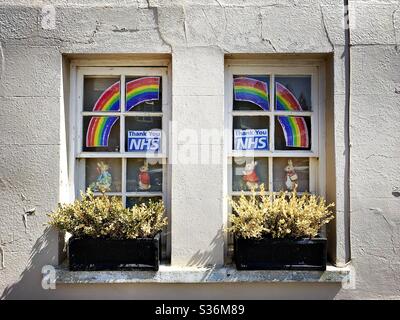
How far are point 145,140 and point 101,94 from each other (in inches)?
27.0

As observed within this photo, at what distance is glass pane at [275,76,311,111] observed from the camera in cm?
436

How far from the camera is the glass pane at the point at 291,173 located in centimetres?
435

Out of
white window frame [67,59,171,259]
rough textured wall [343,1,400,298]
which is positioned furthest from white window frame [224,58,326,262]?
white window frame [67,59,171,259]

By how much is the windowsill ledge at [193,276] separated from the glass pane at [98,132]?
4.24 feet

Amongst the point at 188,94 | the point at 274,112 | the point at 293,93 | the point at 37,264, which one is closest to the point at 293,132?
the point at 274,112

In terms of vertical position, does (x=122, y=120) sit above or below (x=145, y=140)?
above

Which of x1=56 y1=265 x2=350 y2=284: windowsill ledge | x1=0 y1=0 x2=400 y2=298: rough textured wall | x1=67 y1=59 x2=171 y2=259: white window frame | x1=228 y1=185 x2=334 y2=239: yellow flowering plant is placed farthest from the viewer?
x1=67 y1=59 x2=171 y2=259: white window frame

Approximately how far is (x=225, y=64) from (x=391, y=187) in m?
2.08

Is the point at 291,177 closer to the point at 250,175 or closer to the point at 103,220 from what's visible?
the point at 250,175

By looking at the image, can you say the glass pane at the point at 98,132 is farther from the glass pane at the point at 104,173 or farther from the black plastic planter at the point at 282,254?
the black plastic planter at the point at 282,254

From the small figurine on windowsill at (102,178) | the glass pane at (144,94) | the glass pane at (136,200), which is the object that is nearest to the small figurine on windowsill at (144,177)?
the glass pane at (136,200)

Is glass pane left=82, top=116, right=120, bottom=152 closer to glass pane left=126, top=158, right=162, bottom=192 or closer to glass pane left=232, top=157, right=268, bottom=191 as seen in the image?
glass pane left=126, top=158, right=162, bottom=192

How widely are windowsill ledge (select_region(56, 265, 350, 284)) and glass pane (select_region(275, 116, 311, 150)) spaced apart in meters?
1.31

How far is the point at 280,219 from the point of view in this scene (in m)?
3.84
